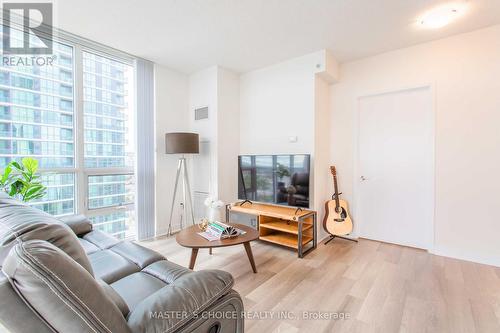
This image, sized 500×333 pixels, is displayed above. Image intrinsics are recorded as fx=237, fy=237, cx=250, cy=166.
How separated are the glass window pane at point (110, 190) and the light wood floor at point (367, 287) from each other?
3.14 ft

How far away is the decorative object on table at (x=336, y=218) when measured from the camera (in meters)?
3.27

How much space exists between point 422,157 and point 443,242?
3.40 feet

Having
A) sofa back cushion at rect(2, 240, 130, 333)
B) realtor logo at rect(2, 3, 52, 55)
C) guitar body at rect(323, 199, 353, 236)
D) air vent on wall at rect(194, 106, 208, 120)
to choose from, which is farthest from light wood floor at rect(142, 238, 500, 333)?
realtor logo at rect(2, 3, 52, 55)

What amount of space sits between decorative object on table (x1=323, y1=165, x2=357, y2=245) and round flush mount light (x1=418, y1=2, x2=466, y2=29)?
1.94m

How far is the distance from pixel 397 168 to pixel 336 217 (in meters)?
1.03

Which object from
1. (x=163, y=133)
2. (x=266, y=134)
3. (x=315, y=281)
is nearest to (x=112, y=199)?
(x=163, y=133)

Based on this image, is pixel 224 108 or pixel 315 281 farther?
pixel 224 108

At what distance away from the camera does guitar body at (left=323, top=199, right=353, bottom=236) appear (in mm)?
3264

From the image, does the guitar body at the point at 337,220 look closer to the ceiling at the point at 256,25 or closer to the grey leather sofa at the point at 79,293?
the ceiling at the point at 256,25

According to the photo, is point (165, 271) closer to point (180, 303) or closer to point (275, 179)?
point (180, 303)

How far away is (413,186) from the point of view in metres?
3.04

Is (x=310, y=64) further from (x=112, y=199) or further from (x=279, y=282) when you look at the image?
(x=112, y=199)

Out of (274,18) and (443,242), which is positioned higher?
(274,18)

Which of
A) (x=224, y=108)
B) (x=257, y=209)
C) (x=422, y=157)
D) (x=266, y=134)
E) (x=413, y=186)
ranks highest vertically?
(x=224, y=108)
